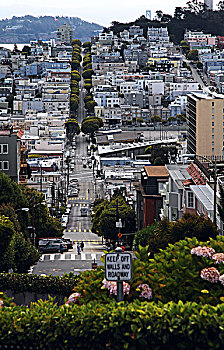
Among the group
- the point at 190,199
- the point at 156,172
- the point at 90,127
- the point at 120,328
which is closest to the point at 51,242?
the point at 156,172

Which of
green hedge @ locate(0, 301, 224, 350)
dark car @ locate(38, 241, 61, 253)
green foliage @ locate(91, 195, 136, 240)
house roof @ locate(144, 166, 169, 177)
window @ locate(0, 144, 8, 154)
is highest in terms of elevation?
green hedge @ locate(0, 301, 224, 350)

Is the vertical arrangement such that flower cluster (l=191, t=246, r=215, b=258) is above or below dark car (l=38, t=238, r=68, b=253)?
above

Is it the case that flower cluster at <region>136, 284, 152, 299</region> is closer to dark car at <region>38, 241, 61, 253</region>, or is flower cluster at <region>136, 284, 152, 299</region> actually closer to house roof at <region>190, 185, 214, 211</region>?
house roof at <region>190, 185, 214, 211</region>

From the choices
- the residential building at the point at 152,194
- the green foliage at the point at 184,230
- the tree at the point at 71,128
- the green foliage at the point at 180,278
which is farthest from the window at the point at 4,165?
the tree at the point at 71,128

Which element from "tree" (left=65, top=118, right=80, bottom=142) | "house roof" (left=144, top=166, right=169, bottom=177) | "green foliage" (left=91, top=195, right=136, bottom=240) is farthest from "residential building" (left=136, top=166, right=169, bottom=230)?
"tree" (left=65, top=118, right=80, bottom=142)

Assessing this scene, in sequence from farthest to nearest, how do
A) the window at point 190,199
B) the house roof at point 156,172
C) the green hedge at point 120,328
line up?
the house roof at point 156,172 → the window at point 190,199 → the green hedge at point 120,328

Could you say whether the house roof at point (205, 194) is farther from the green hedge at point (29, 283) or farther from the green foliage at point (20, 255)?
the green hedge at point (29, 283)

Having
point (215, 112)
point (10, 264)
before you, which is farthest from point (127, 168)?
point (10, 264)

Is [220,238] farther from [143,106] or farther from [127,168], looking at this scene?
[143,106]

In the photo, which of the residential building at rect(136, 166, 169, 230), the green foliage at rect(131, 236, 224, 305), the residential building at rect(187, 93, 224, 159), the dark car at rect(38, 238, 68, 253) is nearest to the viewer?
the green foliage at rect(131, 236, 224, 305)
